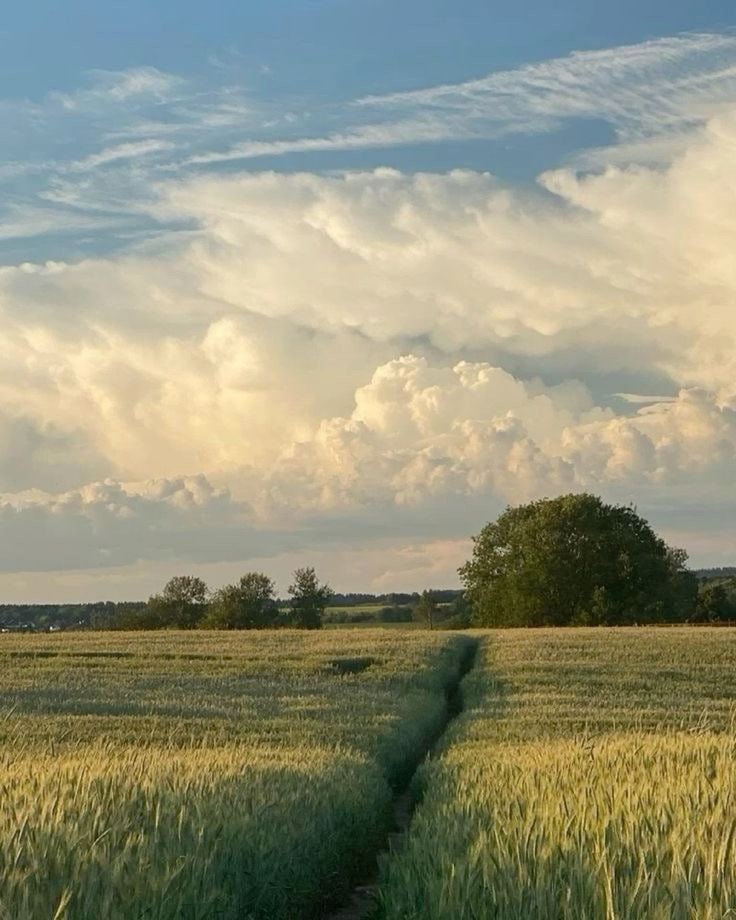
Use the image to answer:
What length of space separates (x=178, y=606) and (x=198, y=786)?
116542 mm

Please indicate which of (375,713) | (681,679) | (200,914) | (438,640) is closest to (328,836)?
(200,914)

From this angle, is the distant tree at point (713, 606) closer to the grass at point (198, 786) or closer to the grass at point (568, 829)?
the grass at point (198, 786)

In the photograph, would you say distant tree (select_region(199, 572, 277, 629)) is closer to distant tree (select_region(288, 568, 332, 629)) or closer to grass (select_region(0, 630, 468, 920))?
distant tree (select_region(288, 568, 332, 629))

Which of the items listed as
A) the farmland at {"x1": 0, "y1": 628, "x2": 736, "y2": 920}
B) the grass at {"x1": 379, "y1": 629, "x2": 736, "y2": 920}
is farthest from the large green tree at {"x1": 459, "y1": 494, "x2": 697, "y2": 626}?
the grass at {"x1": 379, "y1": 629, "x2": 736, "y2": 920}

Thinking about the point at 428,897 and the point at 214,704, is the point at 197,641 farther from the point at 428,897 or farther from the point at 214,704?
the point at 428,897

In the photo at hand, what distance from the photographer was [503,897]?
20.6 ft

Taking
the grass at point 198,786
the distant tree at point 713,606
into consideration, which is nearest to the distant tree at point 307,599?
the distant tree at point 713,606

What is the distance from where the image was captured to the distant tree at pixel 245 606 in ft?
360

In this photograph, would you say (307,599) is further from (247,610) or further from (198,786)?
(198,786)

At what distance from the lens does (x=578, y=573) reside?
83938 millimetres

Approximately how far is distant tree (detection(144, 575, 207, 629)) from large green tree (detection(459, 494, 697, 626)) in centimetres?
4188

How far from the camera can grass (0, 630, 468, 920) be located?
20.2 feet

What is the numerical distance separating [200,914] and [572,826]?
282 cm

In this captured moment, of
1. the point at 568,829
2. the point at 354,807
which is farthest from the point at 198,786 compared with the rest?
→ the point at 568,829
